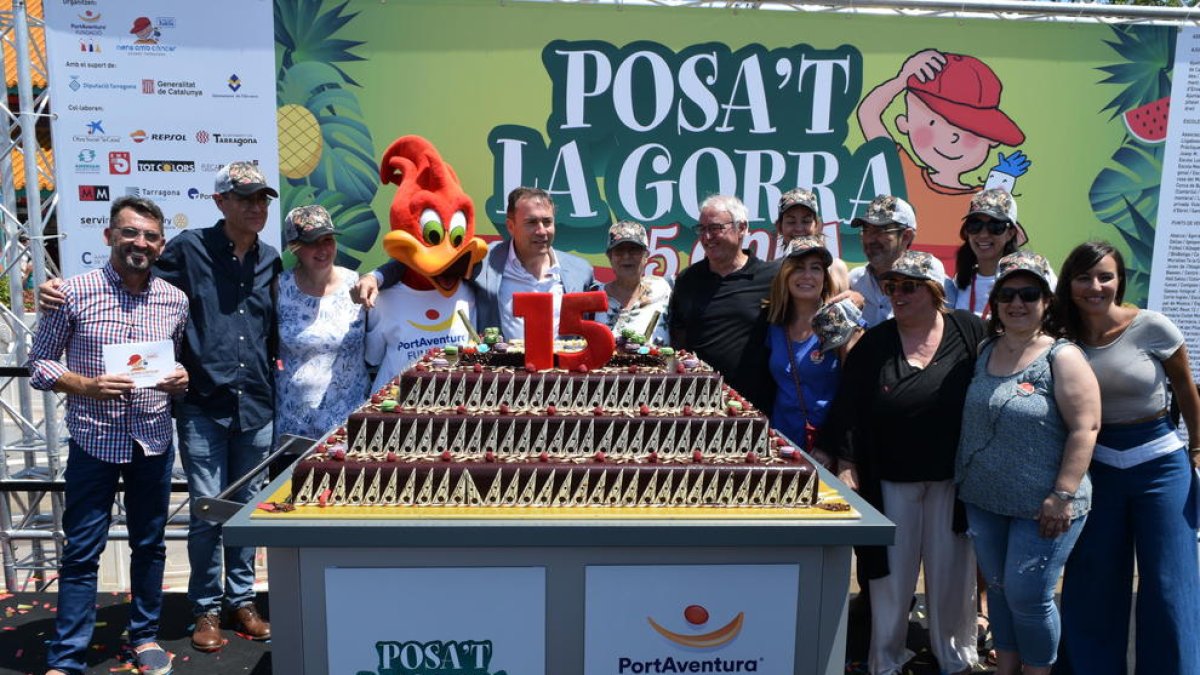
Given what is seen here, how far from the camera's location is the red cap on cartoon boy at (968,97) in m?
5.20

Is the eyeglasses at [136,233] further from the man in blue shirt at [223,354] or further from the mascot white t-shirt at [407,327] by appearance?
the mascot white t-shirt at [407,327]

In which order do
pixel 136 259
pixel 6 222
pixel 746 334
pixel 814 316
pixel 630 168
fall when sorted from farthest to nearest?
1. pixel 630 168
2. pixel 6 222
3. pixel 746 334
4. pixel 814 316
5. pixel 136 259

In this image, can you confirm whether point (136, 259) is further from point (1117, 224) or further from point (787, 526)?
point (1117, 224)

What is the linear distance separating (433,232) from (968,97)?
386 centimetres

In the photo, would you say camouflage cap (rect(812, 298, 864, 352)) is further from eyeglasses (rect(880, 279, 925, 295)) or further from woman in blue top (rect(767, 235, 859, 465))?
eyeglasses (rect(880, 279, 925, 295))

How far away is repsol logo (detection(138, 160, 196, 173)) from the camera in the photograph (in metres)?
4.86

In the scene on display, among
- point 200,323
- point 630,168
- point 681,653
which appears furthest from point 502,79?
point 681,653

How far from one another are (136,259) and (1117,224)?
239 inches

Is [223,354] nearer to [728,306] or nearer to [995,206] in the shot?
[728,306]

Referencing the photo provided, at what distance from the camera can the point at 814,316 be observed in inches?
131

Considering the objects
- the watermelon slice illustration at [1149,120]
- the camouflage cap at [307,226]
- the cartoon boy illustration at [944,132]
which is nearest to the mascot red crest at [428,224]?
the camouflage cap at [307,226]

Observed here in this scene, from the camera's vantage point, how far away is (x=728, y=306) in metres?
3.68

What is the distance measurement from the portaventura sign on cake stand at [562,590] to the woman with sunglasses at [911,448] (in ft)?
2.13

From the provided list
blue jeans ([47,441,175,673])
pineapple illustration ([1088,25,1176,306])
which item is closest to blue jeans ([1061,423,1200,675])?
pineapple illustration ([1088,25,1176,306])
